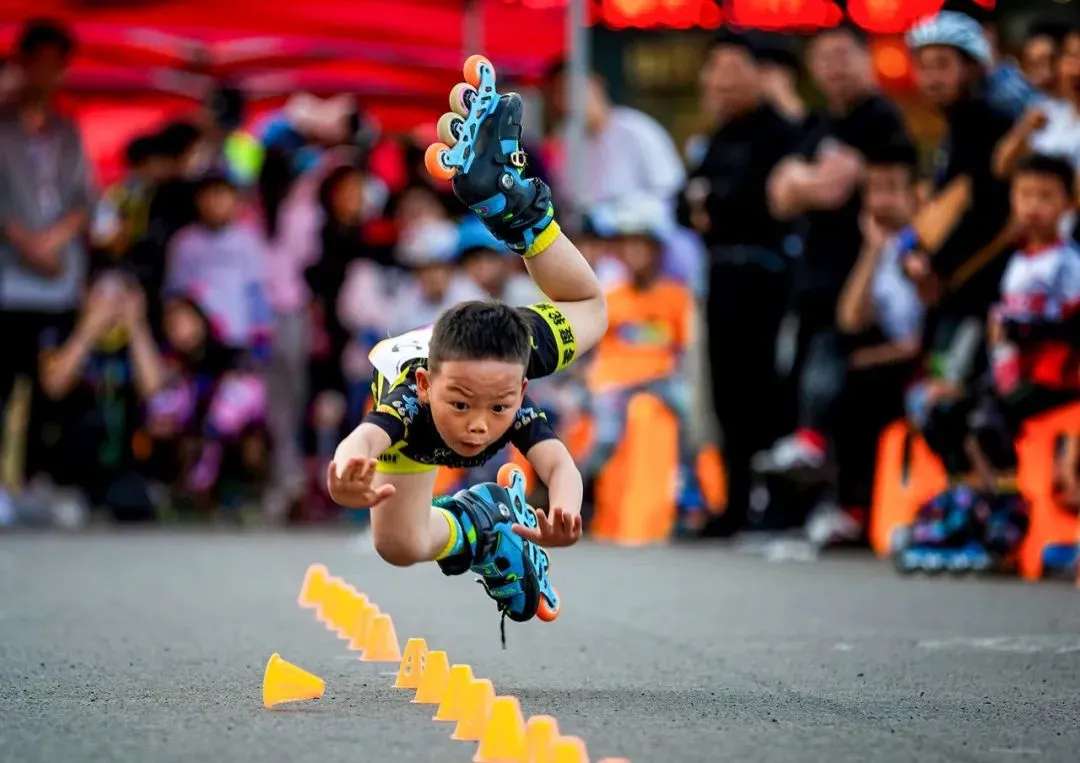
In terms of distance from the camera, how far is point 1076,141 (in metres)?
9.56

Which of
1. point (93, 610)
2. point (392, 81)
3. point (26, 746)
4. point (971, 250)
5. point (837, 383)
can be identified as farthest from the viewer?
point (392, 81)

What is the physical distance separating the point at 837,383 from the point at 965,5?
217 cm

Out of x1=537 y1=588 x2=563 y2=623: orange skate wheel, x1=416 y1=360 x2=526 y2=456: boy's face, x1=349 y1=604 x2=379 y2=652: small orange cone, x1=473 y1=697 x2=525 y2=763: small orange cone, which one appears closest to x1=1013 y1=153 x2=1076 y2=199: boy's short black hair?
x1=537 y1=588 x2=563 y2=623: orange skate wheel

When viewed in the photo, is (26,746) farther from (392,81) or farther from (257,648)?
(392,81)

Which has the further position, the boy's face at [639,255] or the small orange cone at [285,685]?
the boy's face at [639,255]

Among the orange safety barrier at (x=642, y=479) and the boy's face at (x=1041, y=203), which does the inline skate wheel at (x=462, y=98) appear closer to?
the boy's face at (x=1041, y=203)

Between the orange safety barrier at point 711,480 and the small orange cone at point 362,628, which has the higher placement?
the orange safety barrier at point 711,480

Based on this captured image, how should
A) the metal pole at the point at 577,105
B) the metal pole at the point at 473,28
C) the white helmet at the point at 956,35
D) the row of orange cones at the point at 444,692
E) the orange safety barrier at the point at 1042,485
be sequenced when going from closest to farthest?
the row of orange cones at the point at 444,692
the orange safety barrier at the point at 1042,485
the white helmet at the point at 956,35
the metal pole at the point at 577,105
the metal pole at the point at 473,28

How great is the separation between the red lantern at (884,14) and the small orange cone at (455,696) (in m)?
13.2

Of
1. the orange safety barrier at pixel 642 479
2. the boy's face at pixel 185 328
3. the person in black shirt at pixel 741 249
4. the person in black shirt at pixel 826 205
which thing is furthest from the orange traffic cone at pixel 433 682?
the boy's face at pixel 185 328

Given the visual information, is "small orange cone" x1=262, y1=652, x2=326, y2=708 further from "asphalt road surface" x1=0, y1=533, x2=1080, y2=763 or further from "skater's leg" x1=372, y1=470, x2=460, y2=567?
"skater's leg" x1=372, y1=470, x2=460, y2=567

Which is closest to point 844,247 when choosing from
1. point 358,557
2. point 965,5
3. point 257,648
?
point 965,5

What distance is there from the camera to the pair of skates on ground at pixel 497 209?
611 cm

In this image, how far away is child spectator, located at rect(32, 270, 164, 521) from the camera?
1348 centimetres
